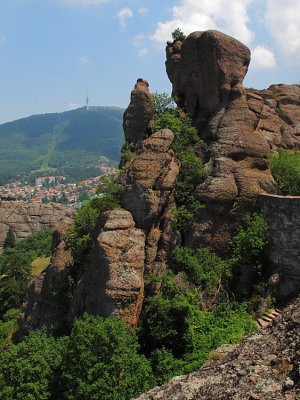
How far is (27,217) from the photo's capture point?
103m

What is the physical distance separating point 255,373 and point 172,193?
12.7 metres

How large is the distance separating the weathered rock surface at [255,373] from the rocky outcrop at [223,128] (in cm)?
813

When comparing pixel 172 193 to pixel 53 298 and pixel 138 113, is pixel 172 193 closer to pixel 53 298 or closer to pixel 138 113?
pixel 53 298

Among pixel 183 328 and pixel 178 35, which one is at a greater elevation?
pixel 178 35

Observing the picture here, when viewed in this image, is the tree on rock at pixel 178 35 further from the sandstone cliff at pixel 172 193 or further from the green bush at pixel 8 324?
the green bush at pixel 8 324

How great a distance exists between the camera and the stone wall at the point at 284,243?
2183 cm

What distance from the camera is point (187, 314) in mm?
21312

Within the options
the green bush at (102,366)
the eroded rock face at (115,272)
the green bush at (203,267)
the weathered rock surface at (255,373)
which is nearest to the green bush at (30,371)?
the green bush at (102,366)

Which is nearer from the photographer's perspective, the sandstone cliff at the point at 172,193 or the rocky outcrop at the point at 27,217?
the sandstone cliff at the point at 172,193

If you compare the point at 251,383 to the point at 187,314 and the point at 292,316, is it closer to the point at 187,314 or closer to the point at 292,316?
the point at 292,316

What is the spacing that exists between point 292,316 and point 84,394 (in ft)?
26.1

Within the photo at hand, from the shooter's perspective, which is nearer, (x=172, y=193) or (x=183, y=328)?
(x=183, y=328)

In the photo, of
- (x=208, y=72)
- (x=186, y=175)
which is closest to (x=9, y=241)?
(x=208, y=72)

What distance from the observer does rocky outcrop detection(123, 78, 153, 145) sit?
33875mm
